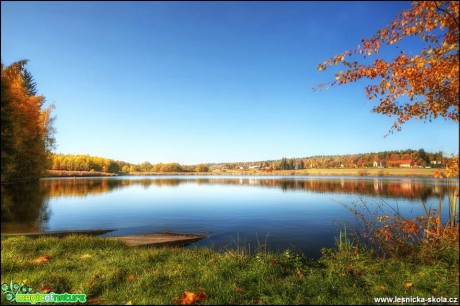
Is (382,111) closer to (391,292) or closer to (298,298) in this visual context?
(391,292)

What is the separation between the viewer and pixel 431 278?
25.4 feet

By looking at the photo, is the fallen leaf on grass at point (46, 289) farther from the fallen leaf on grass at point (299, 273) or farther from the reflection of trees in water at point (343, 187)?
the reflection of trees in water at point (343, 187)

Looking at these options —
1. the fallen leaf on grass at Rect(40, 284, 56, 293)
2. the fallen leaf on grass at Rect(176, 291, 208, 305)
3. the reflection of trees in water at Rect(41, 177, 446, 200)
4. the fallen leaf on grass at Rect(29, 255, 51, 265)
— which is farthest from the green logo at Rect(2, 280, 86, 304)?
the reflection of trees in water at Rect(41, 177, 446, 200)

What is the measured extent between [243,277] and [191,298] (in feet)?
6.63

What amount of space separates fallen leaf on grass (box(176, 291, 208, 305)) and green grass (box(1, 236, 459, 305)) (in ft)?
0.47

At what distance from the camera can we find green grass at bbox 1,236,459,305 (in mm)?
6969

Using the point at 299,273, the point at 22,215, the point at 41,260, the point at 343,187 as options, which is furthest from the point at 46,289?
the point at 343,187

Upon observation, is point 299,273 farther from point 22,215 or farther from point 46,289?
point 22,215

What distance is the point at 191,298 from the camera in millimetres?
6582

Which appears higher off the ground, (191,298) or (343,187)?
(191,298)

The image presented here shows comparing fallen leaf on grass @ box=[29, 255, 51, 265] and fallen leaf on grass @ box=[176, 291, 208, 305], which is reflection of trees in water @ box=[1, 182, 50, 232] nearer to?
fallen leaf on grass @ box=[29, 255, 51, 265]

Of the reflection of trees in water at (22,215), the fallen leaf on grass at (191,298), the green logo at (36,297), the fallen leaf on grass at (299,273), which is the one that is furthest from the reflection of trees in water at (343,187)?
the green logo at (36,297)

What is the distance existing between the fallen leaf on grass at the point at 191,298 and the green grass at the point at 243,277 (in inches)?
5.6

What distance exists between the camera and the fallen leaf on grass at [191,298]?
649 centimetres
